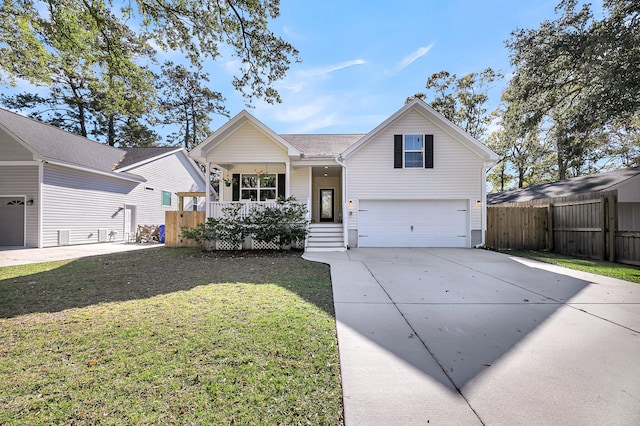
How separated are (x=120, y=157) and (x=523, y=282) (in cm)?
2006

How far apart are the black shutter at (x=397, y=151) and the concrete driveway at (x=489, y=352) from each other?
684 cm

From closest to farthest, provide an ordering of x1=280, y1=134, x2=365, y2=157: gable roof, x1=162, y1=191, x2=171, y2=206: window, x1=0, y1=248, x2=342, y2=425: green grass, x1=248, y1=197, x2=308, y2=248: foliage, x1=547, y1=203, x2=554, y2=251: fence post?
x1=0, y1=248, x2=342, y2=425: green grass
x1=248, y1=197, x2=308, y2=248: foliage
x1=547, y1=203, x2=554, y2=251: fence post
x1=280, y1=134, x2=365, y2=157: gable roof
x1=162, y1=191, x2=171, y2=206: window

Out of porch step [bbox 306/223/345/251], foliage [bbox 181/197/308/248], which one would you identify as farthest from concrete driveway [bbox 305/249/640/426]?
porch step [bbox 306/223/345/251]

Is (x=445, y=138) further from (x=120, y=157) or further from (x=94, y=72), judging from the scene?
(x=120, y=157)

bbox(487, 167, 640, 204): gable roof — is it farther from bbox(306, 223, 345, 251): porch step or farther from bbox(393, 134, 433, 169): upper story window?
bbox(306, 223, 345, 251): porch step

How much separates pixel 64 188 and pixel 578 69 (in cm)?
2043

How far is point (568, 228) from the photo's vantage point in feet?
32.3

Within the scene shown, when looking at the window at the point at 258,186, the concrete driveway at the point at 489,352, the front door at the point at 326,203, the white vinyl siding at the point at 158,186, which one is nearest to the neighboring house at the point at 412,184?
the window at the point at 258,186

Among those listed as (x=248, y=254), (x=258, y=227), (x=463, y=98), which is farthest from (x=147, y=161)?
(x=463, y=98)

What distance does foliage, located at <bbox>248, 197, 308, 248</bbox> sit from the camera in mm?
9562

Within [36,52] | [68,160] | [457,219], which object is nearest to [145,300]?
[36,52]

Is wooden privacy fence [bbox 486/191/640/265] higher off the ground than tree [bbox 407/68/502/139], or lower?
lower

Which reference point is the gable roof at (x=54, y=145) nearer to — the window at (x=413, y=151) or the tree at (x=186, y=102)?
the tree at (x=186, y=102)

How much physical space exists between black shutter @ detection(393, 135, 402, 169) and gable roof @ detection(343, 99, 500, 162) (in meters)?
0.71
